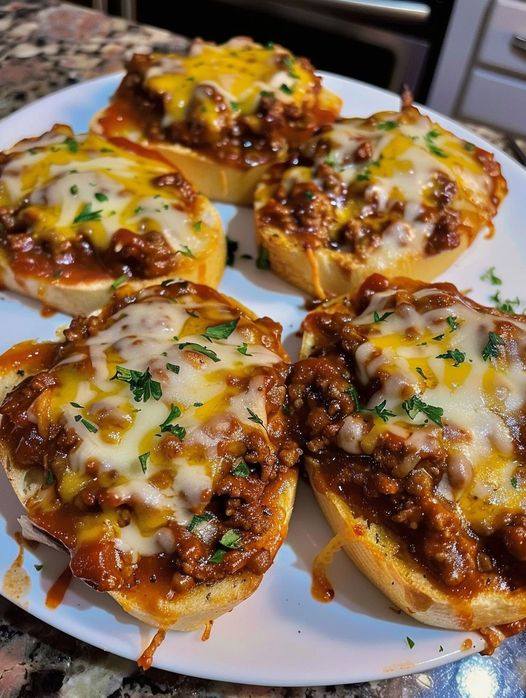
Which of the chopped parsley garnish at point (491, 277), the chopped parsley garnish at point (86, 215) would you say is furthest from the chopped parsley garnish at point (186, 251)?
the chopped parsley garnish at point (491, 277)

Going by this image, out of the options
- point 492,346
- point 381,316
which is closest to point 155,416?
point 381,316

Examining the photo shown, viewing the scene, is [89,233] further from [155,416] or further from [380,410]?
[380,410]

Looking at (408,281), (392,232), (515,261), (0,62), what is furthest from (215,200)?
(0,62)

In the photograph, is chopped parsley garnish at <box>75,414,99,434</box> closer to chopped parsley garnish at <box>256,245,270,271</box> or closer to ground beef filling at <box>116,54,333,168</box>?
chopped parsley garnish at <box>256,245,270,271</box>

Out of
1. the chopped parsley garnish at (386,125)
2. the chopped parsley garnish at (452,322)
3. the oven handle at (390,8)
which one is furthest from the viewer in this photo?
the oven handle at (390,8)

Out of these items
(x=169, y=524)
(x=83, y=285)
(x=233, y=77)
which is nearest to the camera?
(x=169, y=524)

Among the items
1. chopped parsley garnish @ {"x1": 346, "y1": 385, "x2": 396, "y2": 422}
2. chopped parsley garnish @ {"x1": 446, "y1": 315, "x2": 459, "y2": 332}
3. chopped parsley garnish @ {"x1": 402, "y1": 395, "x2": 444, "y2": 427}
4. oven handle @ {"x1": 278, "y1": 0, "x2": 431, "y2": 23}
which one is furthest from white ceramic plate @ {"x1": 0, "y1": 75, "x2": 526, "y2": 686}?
oven handle @ {"x1": 278, "y1": 0, "x2": 431, "y2": 23}

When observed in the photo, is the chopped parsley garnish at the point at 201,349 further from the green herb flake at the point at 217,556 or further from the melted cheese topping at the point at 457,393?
the green herb flake at the point at 217,556
